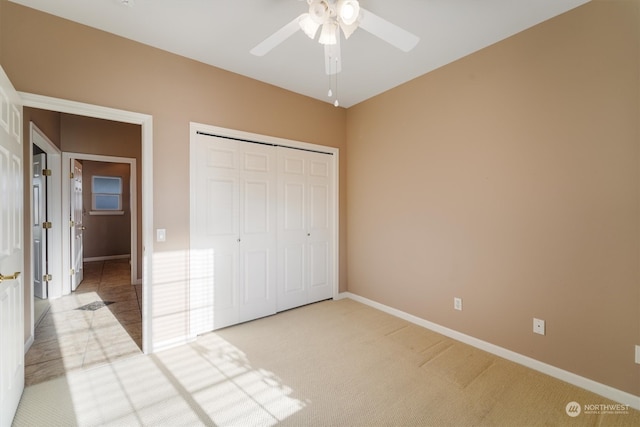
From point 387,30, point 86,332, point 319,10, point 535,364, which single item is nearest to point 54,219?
point 86,332

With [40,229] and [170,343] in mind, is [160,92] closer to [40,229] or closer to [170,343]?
[170,343]

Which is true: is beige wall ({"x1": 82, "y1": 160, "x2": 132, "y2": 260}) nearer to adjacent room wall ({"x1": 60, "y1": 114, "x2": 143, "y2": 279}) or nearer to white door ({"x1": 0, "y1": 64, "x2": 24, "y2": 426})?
adjacent room wall ({"x1": 60, "y1": 114, "x2": 143, "y2": 279})

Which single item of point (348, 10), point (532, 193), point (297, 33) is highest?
point (297, 33)

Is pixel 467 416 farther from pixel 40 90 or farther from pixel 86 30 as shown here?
pixel 86 30

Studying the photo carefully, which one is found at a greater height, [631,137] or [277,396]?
[631,137]

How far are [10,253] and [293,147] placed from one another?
104 inches

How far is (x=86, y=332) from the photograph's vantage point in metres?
2.96

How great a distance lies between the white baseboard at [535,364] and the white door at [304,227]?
3.62ft

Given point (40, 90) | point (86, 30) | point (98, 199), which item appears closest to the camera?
point (40, 90)

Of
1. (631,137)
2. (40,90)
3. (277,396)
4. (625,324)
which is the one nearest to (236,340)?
(277,396)

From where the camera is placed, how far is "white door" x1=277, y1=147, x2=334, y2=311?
351 cm

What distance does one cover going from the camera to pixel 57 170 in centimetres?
411

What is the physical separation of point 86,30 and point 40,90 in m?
0.62

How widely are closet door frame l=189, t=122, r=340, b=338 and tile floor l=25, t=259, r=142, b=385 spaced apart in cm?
75
